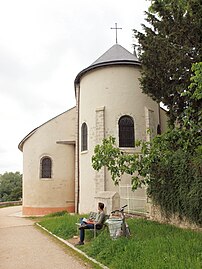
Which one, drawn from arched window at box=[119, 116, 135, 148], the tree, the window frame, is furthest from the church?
the tree

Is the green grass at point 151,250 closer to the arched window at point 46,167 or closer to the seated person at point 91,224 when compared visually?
the seated person at point 91,224

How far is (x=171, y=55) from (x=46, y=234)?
27.8 ft

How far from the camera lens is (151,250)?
6.51 m

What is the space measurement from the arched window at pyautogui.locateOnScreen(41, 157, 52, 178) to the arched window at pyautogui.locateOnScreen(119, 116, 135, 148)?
7603mm

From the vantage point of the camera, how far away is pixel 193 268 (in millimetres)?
5164

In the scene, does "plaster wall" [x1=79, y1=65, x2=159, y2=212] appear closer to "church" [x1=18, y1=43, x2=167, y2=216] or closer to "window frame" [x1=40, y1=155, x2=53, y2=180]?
"church" [x1=18, y1=43, x2=167, y2=216]

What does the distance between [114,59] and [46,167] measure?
972cm

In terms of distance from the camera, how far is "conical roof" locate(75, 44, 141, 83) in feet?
58.9

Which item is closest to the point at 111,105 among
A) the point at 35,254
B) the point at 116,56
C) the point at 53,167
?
the point at 116,56

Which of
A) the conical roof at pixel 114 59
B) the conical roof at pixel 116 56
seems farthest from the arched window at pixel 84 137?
the conical roof at pixel 116 56

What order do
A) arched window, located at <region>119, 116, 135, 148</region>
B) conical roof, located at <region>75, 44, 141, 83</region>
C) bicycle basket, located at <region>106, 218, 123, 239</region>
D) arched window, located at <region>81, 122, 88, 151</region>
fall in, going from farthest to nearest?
1. arched window, located at <region>81, 122, 88, 151</region>
2. conical roof, located at <region>75, 44, 141, 83</region>
3. arched window, located at <region>119, 116, 135, 148</region>
4. bicycle basket, located at <region>106, 218, 123, 239</region>

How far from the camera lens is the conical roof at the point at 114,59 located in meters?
18.0

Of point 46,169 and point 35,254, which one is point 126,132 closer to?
point 46,169

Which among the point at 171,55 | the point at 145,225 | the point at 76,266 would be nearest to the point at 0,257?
the point at 76,266
